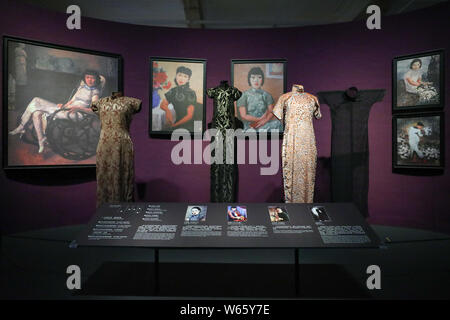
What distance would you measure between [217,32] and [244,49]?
54cm

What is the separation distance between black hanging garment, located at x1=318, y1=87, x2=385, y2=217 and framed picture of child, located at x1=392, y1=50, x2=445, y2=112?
30 cm

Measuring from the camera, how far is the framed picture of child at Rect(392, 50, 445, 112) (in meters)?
4.66

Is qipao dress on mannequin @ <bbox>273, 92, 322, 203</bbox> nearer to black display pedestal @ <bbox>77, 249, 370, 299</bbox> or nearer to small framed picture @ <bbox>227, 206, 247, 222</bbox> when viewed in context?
black display pedestal @ <bbox>77, 249, 370, 299</bbox>

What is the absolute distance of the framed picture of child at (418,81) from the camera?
4660 mm

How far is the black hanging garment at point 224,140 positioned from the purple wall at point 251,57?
92cm

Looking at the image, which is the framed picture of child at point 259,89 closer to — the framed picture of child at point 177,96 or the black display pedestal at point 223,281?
the framed picture of child at point 177,96

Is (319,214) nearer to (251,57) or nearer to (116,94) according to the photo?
(116,94)

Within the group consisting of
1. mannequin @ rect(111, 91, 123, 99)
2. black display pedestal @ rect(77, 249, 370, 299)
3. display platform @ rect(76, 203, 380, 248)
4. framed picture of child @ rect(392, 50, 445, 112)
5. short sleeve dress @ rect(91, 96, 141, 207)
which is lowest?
black display pedestal @ rect(77, 249, 370, 299)

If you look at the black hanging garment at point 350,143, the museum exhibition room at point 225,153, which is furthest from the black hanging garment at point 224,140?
the black hanging garment at point 350,143

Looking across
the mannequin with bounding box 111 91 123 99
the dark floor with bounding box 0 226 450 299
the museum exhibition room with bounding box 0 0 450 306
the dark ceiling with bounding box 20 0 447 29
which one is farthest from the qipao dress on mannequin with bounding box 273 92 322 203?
the dark ceiling with bounding box 20 0 447 29

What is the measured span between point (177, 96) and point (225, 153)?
1568 millimetres

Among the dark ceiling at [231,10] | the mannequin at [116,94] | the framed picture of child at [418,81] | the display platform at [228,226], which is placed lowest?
the display platform at [228,226]
